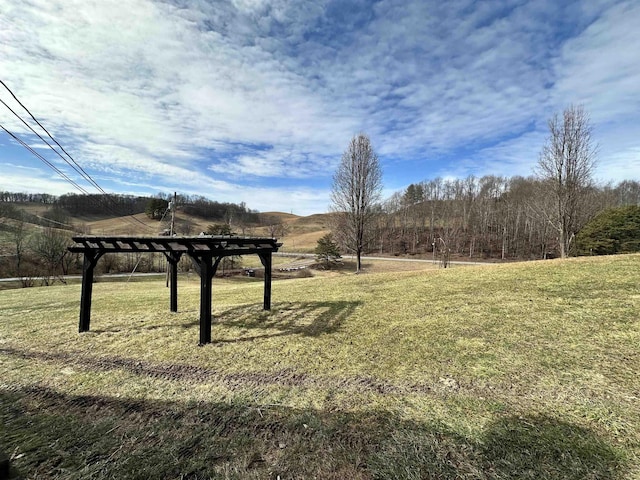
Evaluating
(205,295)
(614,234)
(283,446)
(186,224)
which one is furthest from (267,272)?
(186,224)

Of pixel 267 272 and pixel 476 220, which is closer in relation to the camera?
pixel 267 272

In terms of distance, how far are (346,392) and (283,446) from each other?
54.2 inches

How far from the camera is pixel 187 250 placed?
6.59 meters

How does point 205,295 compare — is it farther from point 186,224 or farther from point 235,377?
point 186,224

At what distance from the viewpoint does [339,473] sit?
282 centimetres

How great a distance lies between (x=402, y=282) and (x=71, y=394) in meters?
10.5

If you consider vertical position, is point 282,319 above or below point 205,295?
below

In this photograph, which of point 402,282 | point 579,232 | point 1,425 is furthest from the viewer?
point 579,232

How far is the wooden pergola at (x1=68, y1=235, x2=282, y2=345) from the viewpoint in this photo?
6.44 meters

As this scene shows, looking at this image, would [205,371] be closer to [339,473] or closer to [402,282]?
[339,473]

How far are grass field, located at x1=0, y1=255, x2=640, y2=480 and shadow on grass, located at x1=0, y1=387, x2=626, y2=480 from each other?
0.02 m

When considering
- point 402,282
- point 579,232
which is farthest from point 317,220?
point 402,282

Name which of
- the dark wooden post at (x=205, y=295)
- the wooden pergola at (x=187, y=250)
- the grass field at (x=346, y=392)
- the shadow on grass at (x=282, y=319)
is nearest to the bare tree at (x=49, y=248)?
the grass field at (x=346, y=392)

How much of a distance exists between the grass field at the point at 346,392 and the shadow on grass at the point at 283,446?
0.02 m
